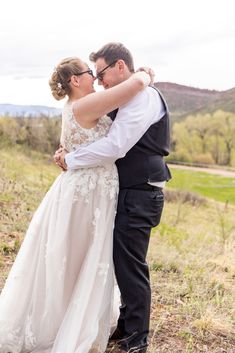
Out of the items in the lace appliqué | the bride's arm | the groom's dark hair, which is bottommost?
the lace appliqué

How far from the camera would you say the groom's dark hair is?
114 inches

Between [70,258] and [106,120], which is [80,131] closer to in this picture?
[106,120]

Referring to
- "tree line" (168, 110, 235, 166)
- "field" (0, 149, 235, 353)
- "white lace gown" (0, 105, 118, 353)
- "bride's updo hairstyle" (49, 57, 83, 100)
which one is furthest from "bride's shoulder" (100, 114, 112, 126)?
"tree line" (168, 110, 235, 166)

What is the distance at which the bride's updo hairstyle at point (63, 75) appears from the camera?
9.73 ft

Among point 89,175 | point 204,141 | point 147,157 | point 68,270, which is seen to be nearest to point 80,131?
point 89,175

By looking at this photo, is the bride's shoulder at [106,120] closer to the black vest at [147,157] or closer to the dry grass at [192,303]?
the black vest at [147,157]

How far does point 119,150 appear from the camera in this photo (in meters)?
2.84

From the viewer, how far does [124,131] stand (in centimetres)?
283

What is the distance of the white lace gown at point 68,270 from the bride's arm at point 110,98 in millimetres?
146

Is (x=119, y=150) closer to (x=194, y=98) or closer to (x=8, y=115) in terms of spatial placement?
(x=8, y=115)

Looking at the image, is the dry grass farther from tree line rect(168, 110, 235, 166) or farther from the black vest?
tree line rect(168, 110, 235, 166)

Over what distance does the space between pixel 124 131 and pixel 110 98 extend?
199 mm

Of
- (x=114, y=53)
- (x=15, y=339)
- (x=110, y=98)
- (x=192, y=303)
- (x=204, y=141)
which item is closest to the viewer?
(x=110, y=98)

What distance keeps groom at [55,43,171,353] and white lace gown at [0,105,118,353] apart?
9cm
